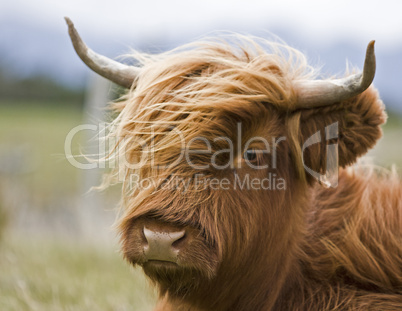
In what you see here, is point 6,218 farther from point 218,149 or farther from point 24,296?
point 218,149

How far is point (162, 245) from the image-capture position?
2.19m

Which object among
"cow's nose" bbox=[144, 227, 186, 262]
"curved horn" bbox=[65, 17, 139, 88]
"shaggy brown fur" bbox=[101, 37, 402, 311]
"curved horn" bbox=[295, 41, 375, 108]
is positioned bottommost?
"cow's nose" bbox=[144, 227, 186, 262]

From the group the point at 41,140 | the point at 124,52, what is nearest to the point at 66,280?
the point at 124,52

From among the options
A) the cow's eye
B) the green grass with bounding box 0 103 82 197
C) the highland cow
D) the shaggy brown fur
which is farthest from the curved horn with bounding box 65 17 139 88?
the green grass with bounding box 0 103 82 197

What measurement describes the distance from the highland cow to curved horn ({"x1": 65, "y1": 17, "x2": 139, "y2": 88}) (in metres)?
0.01

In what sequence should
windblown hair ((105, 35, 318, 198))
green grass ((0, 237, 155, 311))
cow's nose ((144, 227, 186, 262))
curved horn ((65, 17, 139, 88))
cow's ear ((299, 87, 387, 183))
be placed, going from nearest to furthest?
cow's nose ((144, 227, 186, 262)) → windblown hair ((105, 35, 318, 198)) → cow's ear ((299, 87, 387, 183)) → curved horn ((65, 17, 139, 88)) → green grass ((0, 237, 155, 311))

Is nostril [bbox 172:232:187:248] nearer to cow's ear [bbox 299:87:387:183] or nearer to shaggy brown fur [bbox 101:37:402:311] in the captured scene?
shaggy brown fur [bbox 101:37:402:311]

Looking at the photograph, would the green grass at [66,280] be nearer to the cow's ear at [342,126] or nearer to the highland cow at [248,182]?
the highland cow at [248,182]

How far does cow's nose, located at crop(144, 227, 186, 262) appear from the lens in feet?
7.19

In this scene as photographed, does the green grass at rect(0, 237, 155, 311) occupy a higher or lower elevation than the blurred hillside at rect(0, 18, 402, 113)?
lower

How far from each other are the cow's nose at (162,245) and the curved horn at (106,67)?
3.98ft

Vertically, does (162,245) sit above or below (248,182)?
below

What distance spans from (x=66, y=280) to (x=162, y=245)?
286 centimetres

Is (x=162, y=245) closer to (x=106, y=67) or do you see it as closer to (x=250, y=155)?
(x=250, y=155)
